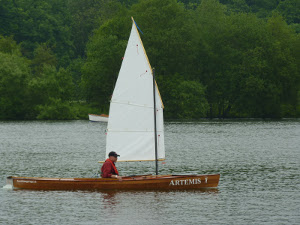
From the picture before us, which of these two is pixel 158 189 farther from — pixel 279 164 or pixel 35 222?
pixel 279 164

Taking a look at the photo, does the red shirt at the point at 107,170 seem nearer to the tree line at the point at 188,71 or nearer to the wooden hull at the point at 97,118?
the wooden hull at the point at 97,118

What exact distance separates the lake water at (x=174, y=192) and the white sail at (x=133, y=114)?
3.16 meters

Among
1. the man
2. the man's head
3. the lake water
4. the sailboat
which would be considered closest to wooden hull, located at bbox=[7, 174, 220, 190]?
the sailboat

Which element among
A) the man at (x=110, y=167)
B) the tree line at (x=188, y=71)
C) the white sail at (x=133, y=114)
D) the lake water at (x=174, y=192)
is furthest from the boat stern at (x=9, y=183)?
the tree line at (x=188, y=71)

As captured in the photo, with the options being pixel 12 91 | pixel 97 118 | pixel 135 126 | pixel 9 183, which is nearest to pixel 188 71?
pixel 97 118

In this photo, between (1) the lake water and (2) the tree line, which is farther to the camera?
(2) the tree line

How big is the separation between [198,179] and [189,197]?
1.97m

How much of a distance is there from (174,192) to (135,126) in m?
5.20

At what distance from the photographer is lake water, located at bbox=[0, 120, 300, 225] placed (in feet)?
107

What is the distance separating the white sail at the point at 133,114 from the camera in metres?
40.2

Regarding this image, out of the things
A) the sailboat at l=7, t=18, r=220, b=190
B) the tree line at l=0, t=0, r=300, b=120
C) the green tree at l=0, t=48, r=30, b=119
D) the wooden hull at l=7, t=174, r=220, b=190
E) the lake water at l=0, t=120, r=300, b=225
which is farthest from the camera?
the tree line at l=0, t=0, r=300, b=120

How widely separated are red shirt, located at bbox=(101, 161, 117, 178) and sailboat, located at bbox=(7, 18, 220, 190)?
103 cm

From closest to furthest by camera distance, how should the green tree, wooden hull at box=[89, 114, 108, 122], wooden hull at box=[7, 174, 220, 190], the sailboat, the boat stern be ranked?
wooden hull at box=[7, 174, 220, 190], the sailboat, the boat stern, wooden hull at box=[89, 114, 108, 122], the green tree

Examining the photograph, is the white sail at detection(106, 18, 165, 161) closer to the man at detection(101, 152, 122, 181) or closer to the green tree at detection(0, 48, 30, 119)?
the man at detection(101, 152, 122, 181)
